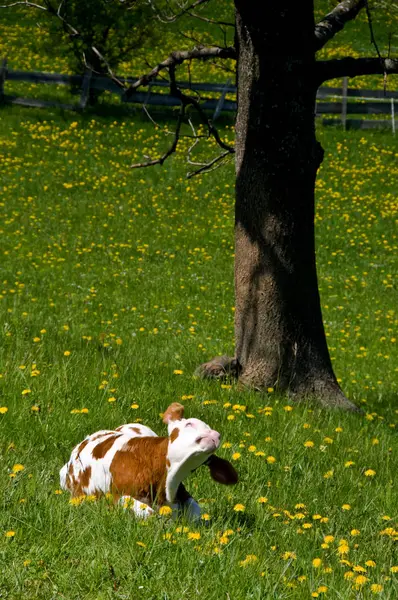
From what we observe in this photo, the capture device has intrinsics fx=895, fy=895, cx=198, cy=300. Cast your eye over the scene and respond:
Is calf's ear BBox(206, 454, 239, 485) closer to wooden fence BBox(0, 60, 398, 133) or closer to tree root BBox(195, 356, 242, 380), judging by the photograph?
tree root BBox(195, 356, 242, 380)

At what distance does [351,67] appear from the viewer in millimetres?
7250

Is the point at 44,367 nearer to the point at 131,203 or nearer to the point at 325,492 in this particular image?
the point at 325,492

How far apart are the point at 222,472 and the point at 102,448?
629mm

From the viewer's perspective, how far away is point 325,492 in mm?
5113

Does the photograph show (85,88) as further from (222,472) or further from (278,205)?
(222,472)

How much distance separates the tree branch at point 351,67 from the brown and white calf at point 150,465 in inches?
153

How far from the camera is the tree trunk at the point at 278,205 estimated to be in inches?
272

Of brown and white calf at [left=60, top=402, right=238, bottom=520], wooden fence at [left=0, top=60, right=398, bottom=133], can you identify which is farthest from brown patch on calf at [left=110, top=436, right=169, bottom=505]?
wooden fence at [left=0, top=60, right=398, bottom=133]

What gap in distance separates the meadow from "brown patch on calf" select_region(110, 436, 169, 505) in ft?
0.63

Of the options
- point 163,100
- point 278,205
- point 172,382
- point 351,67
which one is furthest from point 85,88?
point 172,382

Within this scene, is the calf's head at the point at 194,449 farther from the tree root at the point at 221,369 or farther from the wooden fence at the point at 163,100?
the wooden fence at the point at 163,100

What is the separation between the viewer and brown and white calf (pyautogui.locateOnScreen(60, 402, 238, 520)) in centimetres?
379

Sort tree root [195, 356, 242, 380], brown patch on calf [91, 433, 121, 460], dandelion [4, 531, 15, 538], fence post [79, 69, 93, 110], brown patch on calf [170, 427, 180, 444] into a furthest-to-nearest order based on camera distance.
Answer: fence post [79, 69, 93, 110], tree root [195, 356, 242, 380], brown patch on calf [91, 433, 121, 460], brown patch on calf [170, 427, 180, 444], dandelion [4, 531, 15, 538]

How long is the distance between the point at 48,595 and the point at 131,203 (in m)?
15.3
